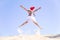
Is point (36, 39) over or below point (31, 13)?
below

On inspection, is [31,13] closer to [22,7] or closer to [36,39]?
[22,7]

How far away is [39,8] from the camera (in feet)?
84.9

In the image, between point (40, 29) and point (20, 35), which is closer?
point (40, 29)

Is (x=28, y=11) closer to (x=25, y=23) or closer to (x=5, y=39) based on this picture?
(x=25, y=23)

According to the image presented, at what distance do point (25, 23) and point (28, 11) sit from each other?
1317 millimetres

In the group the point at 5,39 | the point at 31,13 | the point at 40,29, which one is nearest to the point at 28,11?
the point at 31,13

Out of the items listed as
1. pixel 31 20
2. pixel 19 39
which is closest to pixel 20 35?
pixel 19 39

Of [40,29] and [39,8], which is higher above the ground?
[39,8]

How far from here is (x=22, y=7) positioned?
26.0 m

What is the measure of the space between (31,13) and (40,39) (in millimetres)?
Result: 3085

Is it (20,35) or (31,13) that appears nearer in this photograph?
(31,13)

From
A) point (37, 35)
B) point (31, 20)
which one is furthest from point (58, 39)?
point (31, 20)

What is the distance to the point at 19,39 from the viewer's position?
26719 mm

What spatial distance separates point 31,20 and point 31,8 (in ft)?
4.05
